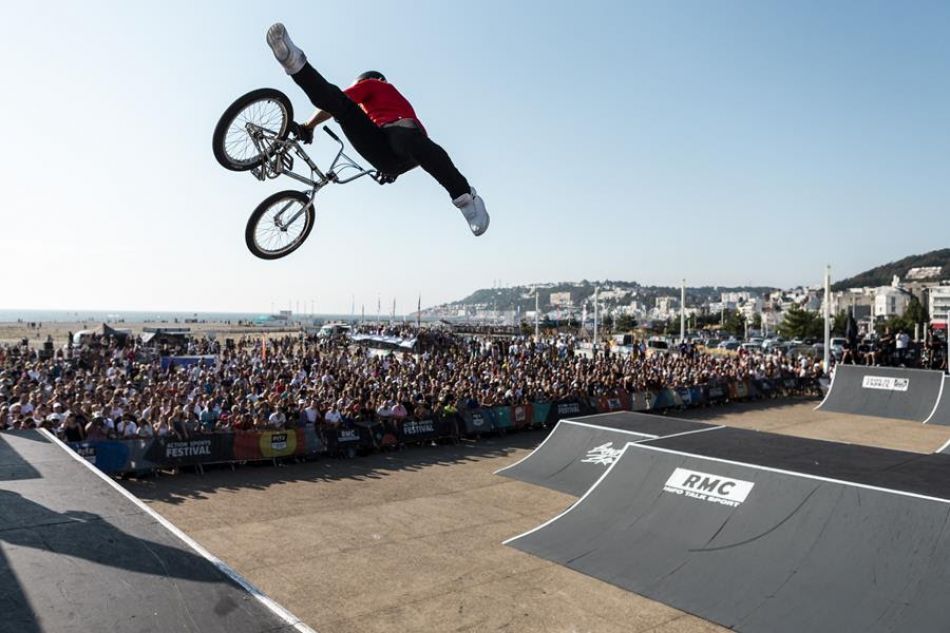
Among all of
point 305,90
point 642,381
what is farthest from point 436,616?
point 642,381

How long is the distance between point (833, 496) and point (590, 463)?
5968 millimetres

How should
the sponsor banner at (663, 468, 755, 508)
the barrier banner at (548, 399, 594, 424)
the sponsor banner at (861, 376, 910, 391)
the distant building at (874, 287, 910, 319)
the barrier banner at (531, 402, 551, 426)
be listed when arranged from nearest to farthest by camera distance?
the sponsor banner at (663, 468, 755, 508) < the barrier banner at (531, 402, 551, 426) < the barrier banner at (548, 399, 594, 424) < the sponsor banner at (861, 376, 910, 391) < the distant building at (874, 287, 910, 319)

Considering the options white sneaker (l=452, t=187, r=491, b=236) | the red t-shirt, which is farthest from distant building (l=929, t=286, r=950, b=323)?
the red t-shirt

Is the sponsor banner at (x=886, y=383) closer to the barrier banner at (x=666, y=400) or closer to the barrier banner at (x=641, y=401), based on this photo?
the barrier banner at (x=666, y=400)

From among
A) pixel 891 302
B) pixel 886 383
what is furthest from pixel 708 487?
pixel 891 302

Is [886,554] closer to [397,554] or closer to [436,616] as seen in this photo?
[436,616]

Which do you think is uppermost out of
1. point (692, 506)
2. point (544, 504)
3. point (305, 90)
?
point (305, 90)

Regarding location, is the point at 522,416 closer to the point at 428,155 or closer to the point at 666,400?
the point at 666,400

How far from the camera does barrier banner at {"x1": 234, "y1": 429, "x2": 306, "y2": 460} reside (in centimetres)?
1562

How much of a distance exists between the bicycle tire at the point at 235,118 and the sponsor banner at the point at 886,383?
27.0m

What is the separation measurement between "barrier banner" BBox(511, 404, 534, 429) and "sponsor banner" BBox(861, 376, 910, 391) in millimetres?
15397

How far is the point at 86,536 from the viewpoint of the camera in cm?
595

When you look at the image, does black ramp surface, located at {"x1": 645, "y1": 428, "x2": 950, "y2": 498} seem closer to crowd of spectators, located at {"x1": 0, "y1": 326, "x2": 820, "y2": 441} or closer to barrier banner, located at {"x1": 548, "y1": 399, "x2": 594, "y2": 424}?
crowd of spectators, located at {"x1": 0, "y1": 326, "x2": 820, "y2": 441}

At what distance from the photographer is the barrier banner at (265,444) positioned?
15625 millimetres
